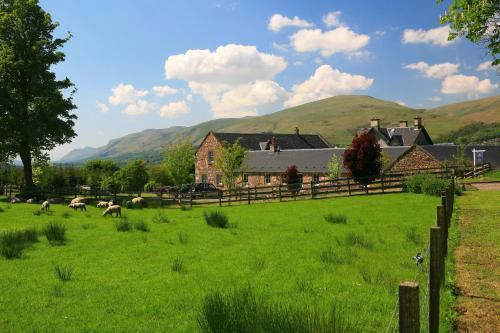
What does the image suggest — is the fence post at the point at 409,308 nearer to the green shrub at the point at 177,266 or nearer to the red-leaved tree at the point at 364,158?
the green shrub at the point at 177,266

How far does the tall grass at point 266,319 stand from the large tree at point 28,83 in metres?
34.1

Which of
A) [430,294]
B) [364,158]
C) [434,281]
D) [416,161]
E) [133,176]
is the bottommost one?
[430,294]

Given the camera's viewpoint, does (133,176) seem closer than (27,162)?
No

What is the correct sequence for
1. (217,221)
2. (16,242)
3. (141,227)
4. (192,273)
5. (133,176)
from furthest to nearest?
(133,176), (217,221), (141,227), (16,242), (192,273)

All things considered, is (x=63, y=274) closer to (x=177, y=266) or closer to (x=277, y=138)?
(x=177, y=266)

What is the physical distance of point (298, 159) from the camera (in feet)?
163

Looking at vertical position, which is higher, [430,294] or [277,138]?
[277,138]

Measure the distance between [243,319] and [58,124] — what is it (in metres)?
37.1

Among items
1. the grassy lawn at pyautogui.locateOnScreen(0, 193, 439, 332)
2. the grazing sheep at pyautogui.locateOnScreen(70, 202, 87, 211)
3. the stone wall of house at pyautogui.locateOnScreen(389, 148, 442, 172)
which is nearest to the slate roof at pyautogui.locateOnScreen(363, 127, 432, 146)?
the stone wall of house at pyautogui.locateOnScreen(389, 148, 442, 172)

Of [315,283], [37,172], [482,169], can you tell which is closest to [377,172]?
[482,169]

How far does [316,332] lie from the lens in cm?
412

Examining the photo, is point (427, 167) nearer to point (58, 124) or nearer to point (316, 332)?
point (58, 124)

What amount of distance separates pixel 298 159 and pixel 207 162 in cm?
1514

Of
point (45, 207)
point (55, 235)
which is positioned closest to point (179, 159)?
point (45, 207)
